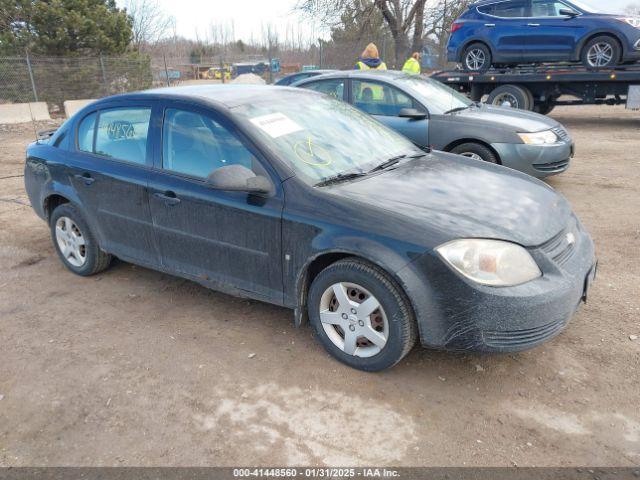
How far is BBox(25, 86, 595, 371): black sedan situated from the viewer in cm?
270

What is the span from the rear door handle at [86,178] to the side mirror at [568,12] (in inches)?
448

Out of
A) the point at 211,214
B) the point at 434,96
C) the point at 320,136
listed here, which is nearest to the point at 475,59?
the point at 434,96

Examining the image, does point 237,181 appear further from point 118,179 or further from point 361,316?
point 118,179

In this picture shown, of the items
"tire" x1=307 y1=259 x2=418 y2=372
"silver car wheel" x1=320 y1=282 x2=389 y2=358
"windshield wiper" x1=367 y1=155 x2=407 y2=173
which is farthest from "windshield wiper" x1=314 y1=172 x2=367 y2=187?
"silver car wheel" x1=320 y1=282 x2=389 y2=358

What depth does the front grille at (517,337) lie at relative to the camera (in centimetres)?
268

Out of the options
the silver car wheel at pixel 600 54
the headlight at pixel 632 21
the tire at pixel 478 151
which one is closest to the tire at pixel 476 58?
the silver car wheel at pixel 600 54

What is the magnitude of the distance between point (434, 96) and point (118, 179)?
4.50 meters

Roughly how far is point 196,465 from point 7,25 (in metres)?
22.7

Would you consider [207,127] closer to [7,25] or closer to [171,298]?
[171,298]

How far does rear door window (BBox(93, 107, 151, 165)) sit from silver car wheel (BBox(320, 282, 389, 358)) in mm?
1753

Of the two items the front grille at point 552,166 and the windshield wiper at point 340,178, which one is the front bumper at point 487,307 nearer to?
the windshield wiper at point 340,178

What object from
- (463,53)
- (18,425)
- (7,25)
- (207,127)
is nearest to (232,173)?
(207,127)

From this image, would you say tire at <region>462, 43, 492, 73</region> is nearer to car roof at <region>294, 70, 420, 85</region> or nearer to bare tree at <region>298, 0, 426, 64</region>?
car roof at <region>294, 70, 420, 85</region>

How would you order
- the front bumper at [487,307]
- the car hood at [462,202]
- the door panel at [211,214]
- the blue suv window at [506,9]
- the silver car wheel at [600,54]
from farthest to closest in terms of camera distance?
the blue suv window at [506,9] < the silver car wheel at [600,54] < the door panel at [211,214] < the car hood at [462,202] < the front bumper at [487,307]
